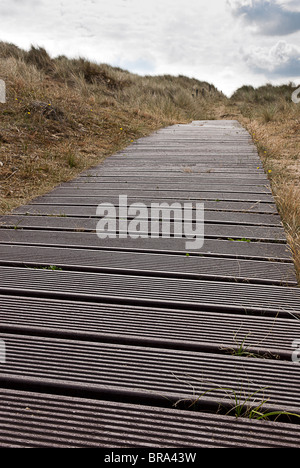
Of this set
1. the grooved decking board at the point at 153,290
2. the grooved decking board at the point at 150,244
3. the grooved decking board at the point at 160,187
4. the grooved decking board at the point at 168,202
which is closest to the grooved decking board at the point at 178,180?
the grooved decking board at the point at 160,187

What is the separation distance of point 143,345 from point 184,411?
1.08 feet

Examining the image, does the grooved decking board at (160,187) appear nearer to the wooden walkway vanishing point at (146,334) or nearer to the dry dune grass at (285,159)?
the dry dune grass at (285,159)

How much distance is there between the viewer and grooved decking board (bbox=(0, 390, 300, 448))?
980 mm

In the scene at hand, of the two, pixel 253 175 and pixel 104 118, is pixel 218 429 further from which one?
pixel 104 118

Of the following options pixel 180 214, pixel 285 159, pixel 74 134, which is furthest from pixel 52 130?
pixel 180 214

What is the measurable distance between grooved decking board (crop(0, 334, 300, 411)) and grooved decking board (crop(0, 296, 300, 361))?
0.05 m

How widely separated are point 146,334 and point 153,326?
65 mm

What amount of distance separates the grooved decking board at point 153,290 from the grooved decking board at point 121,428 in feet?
1.93

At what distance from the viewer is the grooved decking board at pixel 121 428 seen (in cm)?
98

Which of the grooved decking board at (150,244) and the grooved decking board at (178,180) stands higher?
the grooved decking board at (178,180)

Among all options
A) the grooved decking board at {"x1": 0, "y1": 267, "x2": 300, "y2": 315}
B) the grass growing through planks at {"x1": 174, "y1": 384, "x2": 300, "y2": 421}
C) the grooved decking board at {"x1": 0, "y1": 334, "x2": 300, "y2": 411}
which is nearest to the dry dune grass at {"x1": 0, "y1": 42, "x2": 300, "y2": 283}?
the grooved decking board at {"x1": 0, "y1": 267, "x2": 300, "y2": 315}

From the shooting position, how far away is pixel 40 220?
276 cm

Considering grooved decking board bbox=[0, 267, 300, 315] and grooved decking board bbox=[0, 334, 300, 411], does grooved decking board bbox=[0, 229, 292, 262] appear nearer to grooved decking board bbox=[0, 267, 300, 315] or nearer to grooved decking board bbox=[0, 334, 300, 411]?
grooved decking board bbox=[0, 267, 300, 315]
